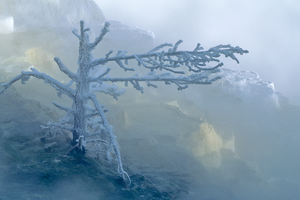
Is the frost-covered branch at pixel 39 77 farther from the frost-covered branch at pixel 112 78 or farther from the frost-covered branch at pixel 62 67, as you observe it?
the frost-covered branch at pixel 62 67

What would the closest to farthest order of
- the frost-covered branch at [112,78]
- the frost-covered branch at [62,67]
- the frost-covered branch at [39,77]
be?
the frost-covered branch at [112,78]
the frost-covered branch at [62,67]
the frost-covered branch at [39,77]

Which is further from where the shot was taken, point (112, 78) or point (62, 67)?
point (112, 78)

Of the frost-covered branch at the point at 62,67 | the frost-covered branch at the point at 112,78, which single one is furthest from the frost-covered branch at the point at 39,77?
the frost-covered branch at the point at 62,67

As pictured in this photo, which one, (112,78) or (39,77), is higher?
(112,78)

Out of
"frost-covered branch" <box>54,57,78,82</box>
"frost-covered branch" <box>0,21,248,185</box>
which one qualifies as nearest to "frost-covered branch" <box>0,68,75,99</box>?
"frost-covered branch" <box>0,21,248,185</box>

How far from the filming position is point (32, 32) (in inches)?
677

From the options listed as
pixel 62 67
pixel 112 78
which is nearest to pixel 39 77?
pixel 62 67

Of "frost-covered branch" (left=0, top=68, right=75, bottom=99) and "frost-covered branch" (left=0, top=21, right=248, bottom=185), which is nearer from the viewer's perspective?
"frost-covered branch" (left=0, top=21, right=248, bottom=185)

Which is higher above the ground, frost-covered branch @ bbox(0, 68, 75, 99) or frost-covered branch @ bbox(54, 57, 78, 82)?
frost-covered branch @ bbox(54, 57, 78, 82)

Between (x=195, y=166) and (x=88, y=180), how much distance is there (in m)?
4.85

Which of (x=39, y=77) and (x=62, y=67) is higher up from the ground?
(x=62, y=67)

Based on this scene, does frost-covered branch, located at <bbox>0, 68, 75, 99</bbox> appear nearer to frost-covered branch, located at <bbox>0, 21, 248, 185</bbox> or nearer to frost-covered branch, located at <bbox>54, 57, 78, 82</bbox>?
frost-covered branch, located at <bbox>0, 21, 248, 185</bbox>

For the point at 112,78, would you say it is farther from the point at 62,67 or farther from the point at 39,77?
the point at 39,77

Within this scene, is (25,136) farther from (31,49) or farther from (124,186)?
(31,49)
